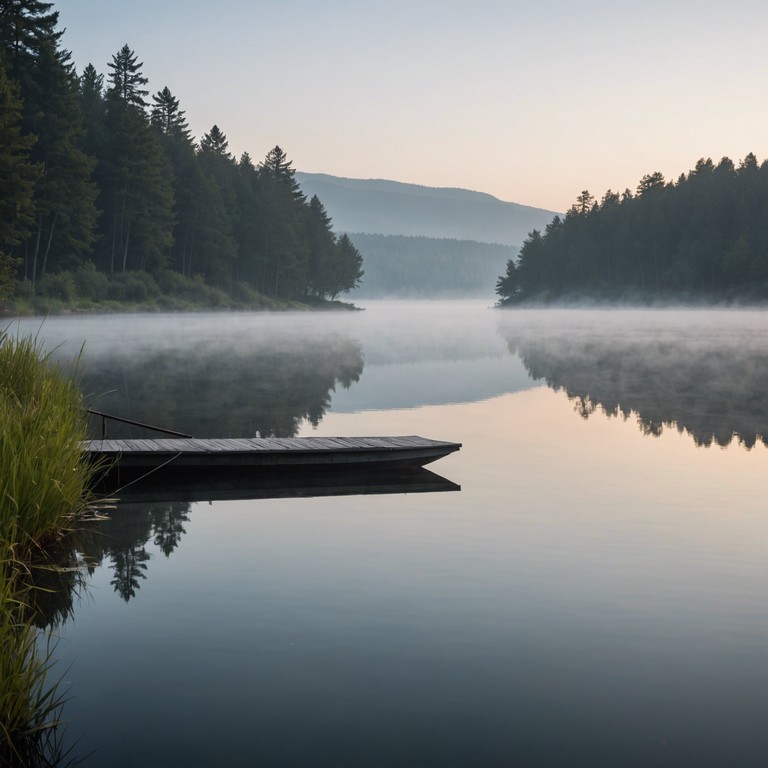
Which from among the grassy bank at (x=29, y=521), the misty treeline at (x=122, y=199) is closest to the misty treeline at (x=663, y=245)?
the misty treeline at (x=122, y=199)

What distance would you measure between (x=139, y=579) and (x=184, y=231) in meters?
90.0

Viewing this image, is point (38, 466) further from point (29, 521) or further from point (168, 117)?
point (168, 117)

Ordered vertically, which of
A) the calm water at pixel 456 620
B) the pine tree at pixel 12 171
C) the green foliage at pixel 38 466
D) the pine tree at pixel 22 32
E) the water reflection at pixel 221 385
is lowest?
the water reflection at pixel 221 385

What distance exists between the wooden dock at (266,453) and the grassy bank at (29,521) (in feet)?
3.74

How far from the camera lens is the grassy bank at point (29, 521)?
5.54m

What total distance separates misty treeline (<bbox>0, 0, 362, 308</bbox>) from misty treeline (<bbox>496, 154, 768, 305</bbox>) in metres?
43.1

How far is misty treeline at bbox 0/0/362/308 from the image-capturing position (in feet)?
204

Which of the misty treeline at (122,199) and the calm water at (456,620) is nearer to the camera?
the calm water at (456,620)

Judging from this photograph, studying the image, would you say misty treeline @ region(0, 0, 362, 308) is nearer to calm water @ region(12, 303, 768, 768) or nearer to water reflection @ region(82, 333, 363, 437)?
water reflection @ region(82, 333, 363, 437)

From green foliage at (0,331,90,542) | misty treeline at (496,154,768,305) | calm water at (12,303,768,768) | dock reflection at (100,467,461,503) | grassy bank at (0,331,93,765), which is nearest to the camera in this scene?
grassy bank at (0,331,93,765)

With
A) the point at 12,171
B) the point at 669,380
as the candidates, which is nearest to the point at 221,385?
the point at 669,380

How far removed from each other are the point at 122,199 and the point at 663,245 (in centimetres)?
8122

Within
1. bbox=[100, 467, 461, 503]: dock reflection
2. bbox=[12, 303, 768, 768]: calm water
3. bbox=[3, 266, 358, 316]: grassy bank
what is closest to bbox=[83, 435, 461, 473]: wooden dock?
bbox=[100, 467, 461, 503]: dock reflection

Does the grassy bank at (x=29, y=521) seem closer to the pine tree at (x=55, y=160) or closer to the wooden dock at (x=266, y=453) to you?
the wooden dock at (x=266, y=453)
